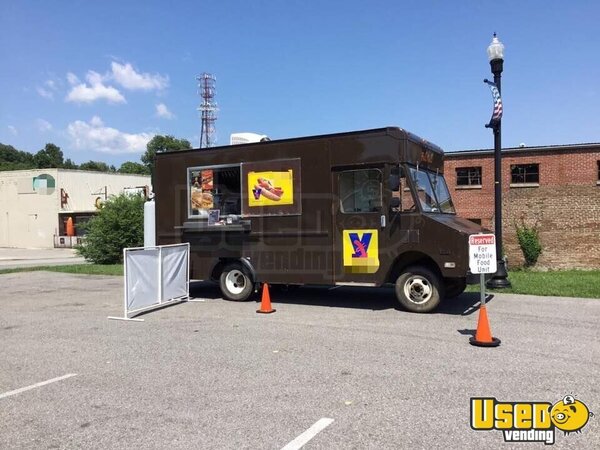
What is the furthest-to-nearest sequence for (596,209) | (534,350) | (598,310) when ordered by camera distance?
(596,209)
(598,310)
(534,350)

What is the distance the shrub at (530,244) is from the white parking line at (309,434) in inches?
777

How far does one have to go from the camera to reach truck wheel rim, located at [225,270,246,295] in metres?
11.1

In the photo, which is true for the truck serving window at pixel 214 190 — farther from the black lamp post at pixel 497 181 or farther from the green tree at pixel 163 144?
the green tree at pixel 163 144

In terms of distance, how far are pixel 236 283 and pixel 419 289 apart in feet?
13.0

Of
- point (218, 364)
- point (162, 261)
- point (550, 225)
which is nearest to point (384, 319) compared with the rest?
point (218, 364)

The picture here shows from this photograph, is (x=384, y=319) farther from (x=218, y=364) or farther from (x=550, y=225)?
(x=550, y=225)

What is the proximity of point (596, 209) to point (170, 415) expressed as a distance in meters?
21.1

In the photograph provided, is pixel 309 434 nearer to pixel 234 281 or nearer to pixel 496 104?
pixel 234 281

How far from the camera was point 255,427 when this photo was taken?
4.23 metres

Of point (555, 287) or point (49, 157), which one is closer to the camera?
point (555, 287)

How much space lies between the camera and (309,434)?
4.07 m

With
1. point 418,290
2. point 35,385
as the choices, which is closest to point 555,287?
point 418,290

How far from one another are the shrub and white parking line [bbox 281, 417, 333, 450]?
64.7 ft

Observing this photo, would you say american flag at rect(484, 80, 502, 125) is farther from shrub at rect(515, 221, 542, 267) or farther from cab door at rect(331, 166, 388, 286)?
shrub at rect(515, 221, 542, 267)
